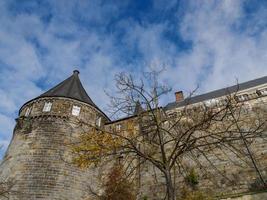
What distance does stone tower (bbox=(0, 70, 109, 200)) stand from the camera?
15461mm

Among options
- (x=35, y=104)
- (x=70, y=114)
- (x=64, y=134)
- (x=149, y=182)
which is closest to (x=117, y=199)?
(x=149, y=182)

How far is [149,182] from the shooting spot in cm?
1636

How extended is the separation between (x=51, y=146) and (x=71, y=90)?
6.14 metres

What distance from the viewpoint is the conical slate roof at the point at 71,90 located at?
2025cm

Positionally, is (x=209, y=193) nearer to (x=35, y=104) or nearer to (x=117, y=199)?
(x=117, y=199)

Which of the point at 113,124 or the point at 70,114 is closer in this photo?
the point at 70,114

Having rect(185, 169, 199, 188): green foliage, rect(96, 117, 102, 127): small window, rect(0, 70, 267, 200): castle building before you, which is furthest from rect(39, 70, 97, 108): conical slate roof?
rect(185, 169, 199, 188): green foliage

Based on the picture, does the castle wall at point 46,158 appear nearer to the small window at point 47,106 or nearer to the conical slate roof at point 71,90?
the small window at point 47,106

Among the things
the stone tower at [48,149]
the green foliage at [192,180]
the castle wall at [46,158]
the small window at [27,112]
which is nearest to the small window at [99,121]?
the stone tower at [48,149]

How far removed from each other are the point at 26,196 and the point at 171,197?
494 inches

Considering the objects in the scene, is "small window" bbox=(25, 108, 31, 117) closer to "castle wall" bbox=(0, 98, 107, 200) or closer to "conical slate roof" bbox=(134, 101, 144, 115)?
"castle wall" bbox=(0, 98, 107, 200)

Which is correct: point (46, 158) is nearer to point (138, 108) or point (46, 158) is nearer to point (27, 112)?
point (27, 112)

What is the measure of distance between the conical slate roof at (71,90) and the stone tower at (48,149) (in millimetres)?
87

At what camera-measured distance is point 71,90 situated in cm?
2156
